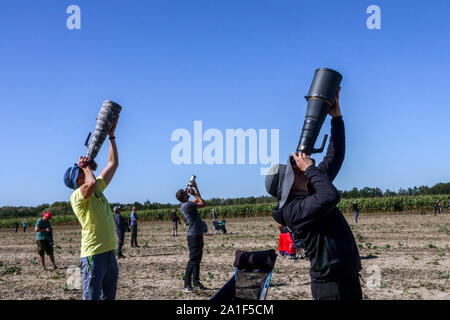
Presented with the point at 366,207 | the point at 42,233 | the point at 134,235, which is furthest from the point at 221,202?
the point at 42,233

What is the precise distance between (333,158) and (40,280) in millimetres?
9444

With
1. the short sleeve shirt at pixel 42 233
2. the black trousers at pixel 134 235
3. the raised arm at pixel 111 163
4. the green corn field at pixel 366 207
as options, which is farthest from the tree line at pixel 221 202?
the raised arm at pixel 111 163

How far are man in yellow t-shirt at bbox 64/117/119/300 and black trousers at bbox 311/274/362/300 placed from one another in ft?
7.28

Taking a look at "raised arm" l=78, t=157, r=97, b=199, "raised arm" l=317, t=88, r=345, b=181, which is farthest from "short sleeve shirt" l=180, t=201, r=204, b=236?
"raised arm" l=317, t=88, r=345, b=181

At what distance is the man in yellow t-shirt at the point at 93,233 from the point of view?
391 cm

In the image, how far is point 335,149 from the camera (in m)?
3.26

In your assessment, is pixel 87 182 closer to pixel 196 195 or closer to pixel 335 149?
pixel 335 149

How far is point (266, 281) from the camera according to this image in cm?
509

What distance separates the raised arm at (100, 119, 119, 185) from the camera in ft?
14.4

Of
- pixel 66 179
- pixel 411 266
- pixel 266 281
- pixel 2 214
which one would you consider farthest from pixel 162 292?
pixel 2 214

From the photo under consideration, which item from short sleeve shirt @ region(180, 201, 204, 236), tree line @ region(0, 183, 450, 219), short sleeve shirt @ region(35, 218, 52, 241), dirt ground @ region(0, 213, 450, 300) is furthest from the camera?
tree line @ region(0, 183, 450, 219)

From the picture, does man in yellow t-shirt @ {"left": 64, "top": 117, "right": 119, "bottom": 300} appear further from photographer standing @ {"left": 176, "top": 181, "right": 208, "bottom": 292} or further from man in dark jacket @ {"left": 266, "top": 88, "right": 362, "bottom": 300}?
photographer standing @ {"left": 176, "top": 181, "right": 208, "bottom": 292}
